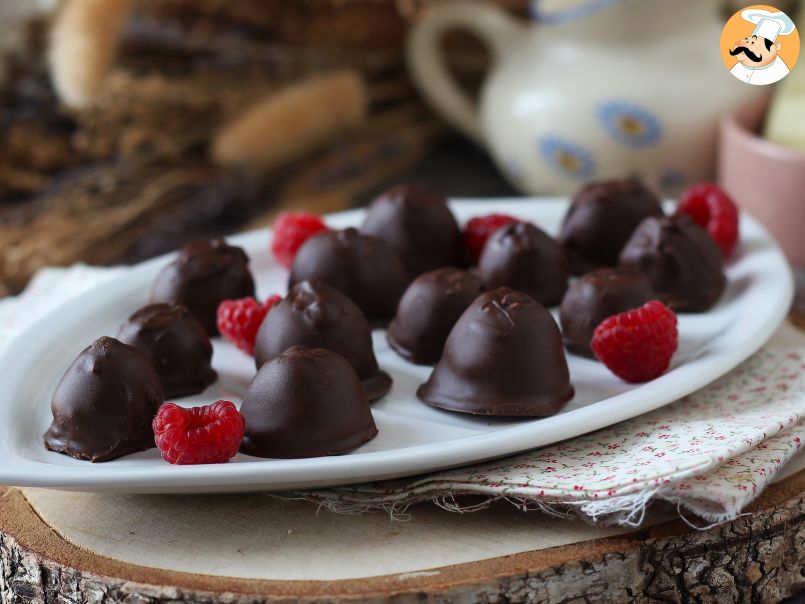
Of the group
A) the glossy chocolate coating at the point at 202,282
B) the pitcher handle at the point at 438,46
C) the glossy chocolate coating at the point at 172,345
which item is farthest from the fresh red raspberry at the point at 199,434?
the pitcher handle at the point at 438,46

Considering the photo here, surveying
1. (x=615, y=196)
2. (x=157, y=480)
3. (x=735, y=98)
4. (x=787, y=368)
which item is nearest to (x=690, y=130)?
(x=735, y=98)

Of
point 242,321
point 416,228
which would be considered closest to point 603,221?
point 416,228

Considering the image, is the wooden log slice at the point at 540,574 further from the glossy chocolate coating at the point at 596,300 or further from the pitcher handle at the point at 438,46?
the pitcher handle at the point at 438,46

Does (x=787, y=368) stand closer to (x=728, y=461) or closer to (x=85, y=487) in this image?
(x=728, y=461)

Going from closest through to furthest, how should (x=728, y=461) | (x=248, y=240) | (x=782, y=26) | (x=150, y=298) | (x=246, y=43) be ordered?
(x=782, y=26), (x=728, y=461), (x=150, y=298), (x=248, y=240), (x=246, y=43)

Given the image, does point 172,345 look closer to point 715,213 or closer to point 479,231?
point 479,231

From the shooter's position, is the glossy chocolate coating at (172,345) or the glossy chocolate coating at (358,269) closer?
the glossy chocolate coating at (172,345)
